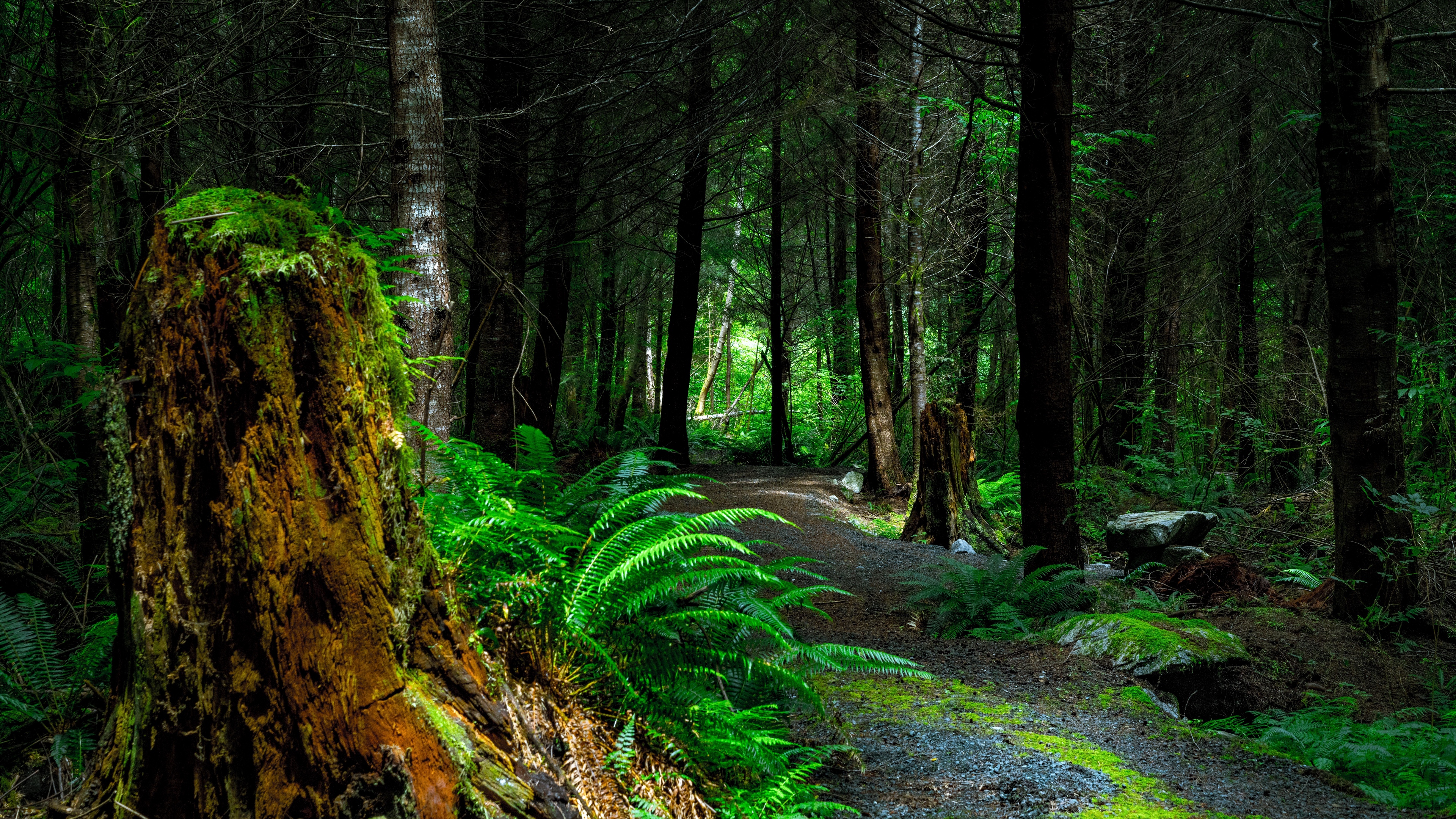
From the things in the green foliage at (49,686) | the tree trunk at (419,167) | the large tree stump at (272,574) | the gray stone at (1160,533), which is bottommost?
the gray stone at (1160,533)

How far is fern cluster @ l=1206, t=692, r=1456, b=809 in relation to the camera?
375 centimetres

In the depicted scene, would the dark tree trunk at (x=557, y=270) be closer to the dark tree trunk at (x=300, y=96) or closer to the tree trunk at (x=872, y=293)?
the dark tree trunk at (x=300, y=96)

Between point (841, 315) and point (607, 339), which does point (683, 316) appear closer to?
point (841, 315)

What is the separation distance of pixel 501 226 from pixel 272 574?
8.39 m

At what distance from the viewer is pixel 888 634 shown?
6.58 meters

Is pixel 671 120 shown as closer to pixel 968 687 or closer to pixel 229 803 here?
pixel 968 687

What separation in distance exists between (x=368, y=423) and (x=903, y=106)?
15573mm

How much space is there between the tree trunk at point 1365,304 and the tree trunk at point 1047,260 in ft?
6.71

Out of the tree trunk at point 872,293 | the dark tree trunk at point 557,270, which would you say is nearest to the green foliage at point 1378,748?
the dark tree trunk at point 557,270

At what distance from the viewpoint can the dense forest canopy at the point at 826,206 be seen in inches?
152

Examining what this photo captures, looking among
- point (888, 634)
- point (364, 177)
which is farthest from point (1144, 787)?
point (364, 177)

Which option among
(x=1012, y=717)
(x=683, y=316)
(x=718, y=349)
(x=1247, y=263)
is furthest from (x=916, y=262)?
(x=718, y=349)

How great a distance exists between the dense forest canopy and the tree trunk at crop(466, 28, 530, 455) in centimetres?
6

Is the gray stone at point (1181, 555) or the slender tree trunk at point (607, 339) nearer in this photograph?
the gray stone at point (1181, 555)
